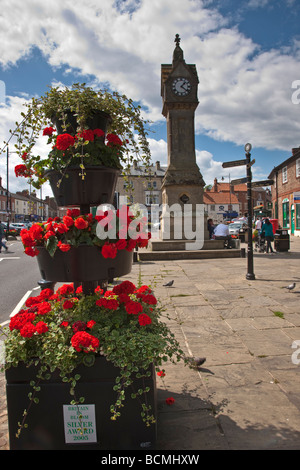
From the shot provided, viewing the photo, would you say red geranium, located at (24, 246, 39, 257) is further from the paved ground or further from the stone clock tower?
the stone clock tower

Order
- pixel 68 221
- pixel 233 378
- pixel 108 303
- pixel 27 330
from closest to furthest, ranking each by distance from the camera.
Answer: pixel 27 330 < pixel 68 221 < pixel 108 303 < pixel 233 378

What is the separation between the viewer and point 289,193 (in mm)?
29797

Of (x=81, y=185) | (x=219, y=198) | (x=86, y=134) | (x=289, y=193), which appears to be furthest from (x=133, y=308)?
(x=219, y=198)

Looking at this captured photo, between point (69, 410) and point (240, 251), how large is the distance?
11.9 metres

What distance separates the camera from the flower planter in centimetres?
249

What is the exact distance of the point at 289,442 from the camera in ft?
7.43

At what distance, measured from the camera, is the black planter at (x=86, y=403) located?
6.99 ft

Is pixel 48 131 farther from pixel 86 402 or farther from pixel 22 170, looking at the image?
pixel 86 402

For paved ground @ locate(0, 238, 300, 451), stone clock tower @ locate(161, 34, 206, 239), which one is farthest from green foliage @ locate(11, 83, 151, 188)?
stone clock tower @ locate(161, 34, 206, 239)

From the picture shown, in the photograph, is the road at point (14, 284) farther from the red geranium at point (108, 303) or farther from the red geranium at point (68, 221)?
the red geranium at point (68, 221)

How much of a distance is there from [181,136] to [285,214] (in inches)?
805

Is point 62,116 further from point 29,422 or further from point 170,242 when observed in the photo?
point 170,242

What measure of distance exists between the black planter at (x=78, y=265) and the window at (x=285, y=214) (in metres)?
30.7

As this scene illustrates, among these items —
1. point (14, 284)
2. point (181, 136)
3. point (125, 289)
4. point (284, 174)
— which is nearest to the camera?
point (125, 289)
